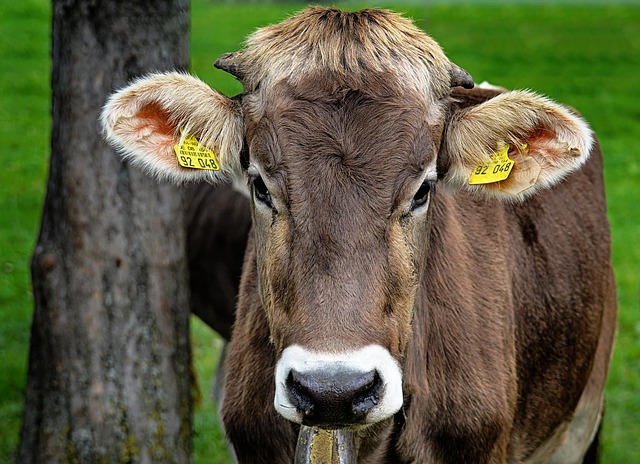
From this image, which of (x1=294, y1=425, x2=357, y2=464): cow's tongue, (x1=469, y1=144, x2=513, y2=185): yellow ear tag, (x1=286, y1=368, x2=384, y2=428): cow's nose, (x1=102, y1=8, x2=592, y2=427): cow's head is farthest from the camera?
(x1=469, y1=144, x2=513, y2=185): yellow ear tag

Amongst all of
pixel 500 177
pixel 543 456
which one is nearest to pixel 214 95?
pixel 500 177

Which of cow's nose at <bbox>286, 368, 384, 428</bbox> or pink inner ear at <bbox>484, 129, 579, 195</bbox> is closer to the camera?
cow's nose at <bbox>286, 368, 384, 428</bbox>

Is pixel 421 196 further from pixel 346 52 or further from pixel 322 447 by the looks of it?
pixel 322 447

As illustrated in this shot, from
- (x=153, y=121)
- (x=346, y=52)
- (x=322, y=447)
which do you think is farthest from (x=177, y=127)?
(x=322, y=447)

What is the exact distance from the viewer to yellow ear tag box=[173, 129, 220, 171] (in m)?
3.96

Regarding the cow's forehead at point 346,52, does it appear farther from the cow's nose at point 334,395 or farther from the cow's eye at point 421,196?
the cow's nose at point 334,395

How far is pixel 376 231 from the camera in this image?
11.0 feet

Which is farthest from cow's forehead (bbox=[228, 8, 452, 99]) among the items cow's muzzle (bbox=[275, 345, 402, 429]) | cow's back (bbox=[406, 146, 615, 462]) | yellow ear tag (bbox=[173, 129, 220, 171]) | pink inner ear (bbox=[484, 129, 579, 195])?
cow's muzzle (bbox=[275, 345, 402, 429])

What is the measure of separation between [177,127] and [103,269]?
1371 mm

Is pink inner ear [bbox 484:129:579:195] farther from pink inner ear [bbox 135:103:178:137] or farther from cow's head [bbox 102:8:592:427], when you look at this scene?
pink inner ear [bbox 135:103:178:137]

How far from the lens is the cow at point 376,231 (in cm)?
328

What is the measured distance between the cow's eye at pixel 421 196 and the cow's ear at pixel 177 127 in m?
0.74

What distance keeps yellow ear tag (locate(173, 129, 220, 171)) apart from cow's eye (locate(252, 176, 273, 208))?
35 cm

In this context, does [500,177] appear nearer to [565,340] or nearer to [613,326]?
[565,340]
